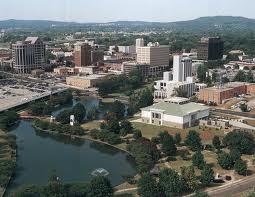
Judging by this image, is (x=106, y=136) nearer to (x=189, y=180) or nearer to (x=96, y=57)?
(x=189, y=180)

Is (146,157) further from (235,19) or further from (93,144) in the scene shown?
(235,19)

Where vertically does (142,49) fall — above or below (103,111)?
above

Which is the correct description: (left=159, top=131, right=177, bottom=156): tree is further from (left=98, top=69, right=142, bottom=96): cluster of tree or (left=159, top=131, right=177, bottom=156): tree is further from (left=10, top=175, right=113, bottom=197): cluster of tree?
(left=98, top=69, right=142, bottom=96): cluster of tree

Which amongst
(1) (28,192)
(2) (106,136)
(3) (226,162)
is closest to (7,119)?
(2) (106,136)

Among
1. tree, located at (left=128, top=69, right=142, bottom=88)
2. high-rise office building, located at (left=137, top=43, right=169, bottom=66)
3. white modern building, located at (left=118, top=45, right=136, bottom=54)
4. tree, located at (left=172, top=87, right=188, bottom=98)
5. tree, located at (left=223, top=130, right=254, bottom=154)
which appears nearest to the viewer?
tree, located at (left=223, top=130, right=254, bottom=154)

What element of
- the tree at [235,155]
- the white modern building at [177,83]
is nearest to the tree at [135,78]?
the white modern building at [177,83]

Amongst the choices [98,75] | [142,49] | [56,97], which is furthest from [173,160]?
[142,49]

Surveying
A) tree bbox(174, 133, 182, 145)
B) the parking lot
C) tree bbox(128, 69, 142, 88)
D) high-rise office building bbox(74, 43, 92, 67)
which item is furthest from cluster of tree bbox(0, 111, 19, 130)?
high-rise office building bbox(74, 43, 92, 67)
